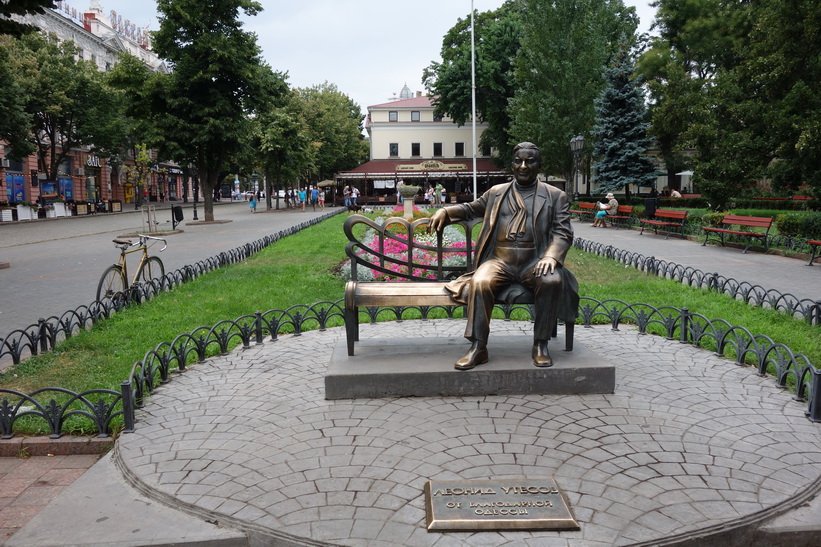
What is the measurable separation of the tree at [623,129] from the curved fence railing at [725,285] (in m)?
13.7

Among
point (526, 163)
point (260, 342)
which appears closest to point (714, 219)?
point (526, 163)

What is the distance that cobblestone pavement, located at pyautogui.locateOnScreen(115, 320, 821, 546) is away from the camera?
11.0 ft

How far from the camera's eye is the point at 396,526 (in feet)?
10.8

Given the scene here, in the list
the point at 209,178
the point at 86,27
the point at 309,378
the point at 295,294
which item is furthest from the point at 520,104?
the point at 86,27

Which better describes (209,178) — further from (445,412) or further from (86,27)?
(86,27)

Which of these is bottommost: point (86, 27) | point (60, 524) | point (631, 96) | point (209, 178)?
point (60, 524)

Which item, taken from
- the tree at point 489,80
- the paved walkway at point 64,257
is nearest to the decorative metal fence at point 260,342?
the paved walkway at point 64,257

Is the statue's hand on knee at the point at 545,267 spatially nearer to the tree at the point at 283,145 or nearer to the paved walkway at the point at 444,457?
the paved walkway at the point at 444,457

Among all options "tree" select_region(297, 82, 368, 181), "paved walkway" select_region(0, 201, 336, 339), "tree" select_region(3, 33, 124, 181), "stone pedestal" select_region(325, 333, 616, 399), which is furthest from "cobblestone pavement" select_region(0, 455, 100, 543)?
"tree" select_region(297, 82, 368, 181)

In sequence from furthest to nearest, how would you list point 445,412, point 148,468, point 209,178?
point 209,178 < point 445,412 < point 148,468

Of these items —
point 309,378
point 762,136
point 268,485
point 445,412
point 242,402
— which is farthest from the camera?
point 762,136

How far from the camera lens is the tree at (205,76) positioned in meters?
25.6

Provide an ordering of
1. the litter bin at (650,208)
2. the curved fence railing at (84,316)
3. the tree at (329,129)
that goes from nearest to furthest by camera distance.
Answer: the curved fence railing at (84,316), the litter bin at (650,208), the tree at (329,129)

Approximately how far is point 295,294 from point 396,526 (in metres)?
7.29
